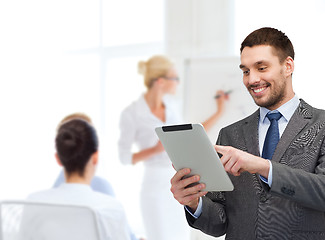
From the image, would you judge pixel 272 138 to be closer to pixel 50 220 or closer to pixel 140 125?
pixel 50 220

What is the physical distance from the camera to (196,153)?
64.6 inches

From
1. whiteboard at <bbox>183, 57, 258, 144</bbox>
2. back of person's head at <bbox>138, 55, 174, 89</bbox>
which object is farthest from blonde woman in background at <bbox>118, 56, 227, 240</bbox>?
whiteboard at <bbox>183, 57, 258, 144</bbox>

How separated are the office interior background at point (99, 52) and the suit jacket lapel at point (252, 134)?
1.99 m

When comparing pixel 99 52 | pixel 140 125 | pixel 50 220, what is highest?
pixel 99 52

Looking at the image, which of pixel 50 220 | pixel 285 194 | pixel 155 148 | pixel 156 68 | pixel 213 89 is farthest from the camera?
pixel 156 68

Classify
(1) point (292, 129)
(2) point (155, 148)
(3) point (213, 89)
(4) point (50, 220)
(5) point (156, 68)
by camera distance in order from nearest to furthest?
(1) point (292, 129)
(4) point (50, 220)
(3) point (213, 89)
(2) point (155, 148)
(5) point (156, 68)

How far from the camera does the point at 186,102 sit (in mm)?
4031

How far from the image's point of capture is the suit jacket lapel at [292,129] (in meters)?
1.70

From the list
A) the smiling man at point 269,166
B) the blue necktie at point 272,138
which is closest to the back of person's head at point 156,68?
the smiling man at point 269,166

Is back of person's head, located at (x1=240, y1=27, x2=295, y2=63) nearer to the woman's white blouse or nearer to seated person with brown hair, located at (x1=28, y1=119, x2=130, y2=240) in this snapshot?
seated person with brown hair, located at (x1=28, y1=119, x2=130, y2=240)

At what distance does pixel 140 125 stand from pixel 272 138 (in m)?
2.64

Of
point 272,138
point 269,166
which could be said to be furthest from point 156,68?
point 269,166

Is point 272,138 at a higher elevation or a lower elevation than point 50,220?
higher

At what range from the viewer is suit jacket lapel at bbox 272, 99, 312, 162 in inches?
66.7
